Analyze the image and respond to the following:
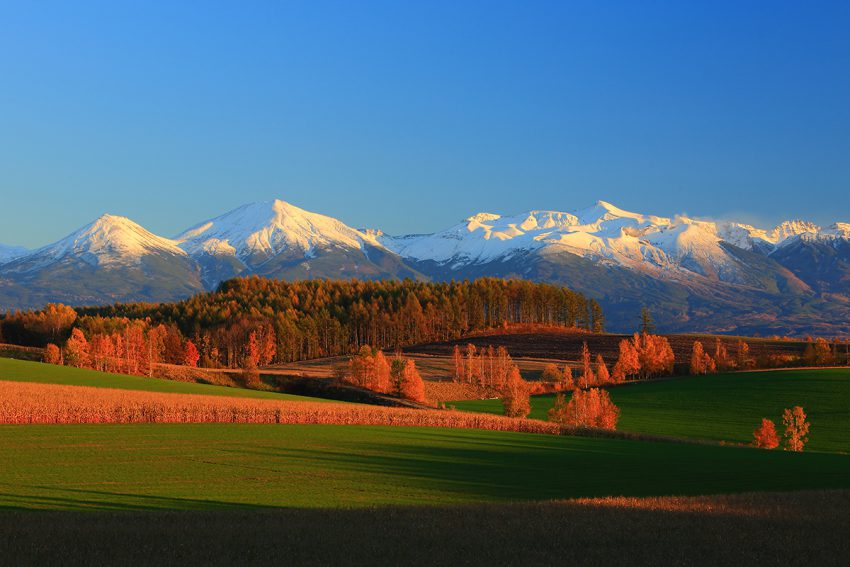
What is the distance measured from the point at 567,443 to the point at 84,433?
28.7 m

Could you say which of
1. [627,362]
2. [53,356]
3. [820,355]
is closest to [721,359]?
[820,355]

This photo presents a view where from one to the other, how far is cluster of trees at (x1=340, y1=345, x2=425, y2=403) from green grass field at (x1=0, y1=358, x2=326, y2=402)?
1759cm

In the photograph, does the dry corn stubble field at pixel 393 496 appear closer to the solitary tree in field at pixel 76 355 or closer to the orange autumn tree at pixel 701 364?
the solitary tree in field at pixel 76 355

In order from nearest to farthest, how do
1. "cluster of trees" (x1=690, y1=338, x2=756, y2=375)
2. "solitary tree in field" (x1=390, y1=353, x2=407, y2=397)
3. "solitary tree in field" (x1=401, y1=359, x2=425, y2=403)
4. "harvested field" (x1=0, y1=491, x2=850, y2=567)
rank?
"harvested field" (x1=0, y1=491, x2=850, y2=567), "solitary tree in field" (x1=401, y1=359, x2=425, y2=403), "solitary tree in field" (x1=390, y1=353, x2=407, y2=397), "cluster of trees" (x1=690, y1=338, x2=756, y2=375)

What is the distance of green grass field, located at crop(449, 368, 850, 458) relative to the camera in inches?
3364

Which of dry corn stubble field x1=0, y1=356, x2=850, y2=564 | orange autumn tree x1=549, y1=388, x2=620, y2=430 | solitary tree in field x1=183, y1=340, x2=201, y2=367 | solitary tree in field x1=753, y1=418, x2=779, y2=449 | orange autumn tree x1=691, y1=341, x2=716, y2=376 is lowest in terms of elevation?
solitary tree in field x1=753, y1=418, x2=779, y2=449

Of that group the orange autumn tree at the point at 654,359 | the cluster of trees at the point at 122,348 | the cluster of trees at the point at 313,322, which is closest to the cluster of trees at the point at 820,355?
the orange autumn tree at the point at 654,359

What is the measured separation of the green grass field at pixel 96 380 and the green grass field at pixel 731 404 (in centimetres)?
3099

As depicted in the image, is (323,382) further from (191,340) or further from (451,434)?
(191,340)

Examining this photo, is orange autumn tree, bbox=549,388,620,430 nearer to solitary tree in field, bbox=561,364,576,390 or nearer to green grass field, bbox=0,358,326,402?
green grass field, bbox=0,358,326,402

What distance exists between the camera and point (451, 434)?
5578cm

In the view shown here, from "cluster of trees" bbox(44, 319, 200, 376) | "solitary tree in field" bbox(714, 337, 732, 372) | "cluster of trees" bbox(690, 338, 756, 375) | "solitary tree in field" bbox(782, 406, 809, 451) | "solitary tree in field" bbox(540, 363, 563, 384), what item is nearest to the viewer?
"solitary tree in field" bbox(782, 406, 809, 451)

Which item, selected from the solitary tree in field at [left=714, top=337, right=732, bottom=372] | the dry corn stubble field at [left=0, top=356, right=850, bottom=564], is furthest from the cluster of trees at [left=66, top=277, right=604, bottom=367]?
the dry corn stubble field at [left=0, top=356, right=850, bottom=564]

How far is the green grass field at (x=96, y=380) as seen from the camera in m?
79.9
